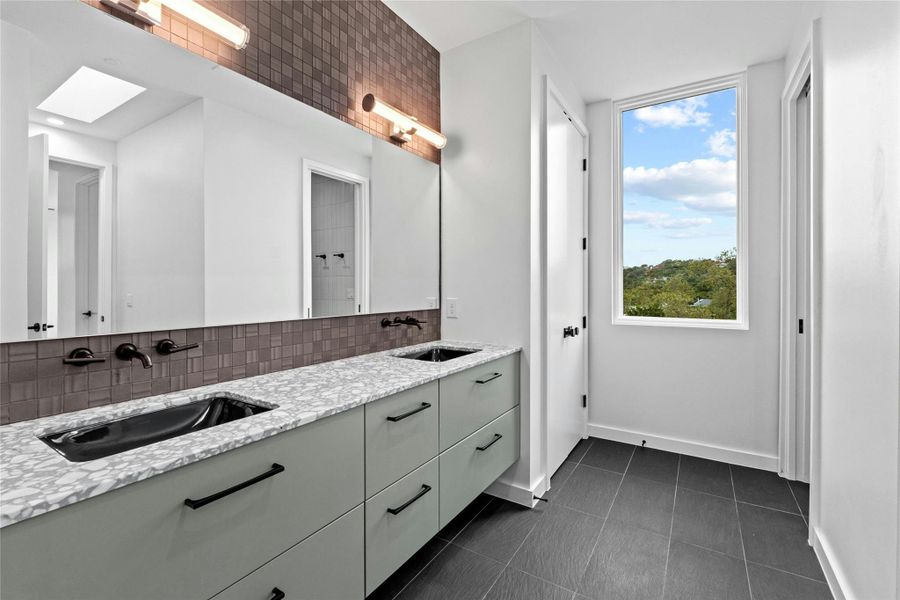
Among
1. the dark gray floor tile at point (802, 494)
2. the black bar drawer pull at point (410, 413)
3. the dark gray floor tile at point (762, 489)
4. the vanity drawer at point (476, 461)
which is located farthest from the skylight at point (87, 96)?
→ the dark gray floor tile at point (802, 494)

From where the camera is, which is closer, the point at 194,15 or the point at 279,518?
the point at 279,518

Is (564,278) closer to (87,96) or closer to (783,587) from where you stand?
(783,587)

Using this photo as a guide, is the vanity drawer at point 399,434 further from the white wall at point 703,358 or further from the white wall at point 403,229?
the white wall at point 703,358

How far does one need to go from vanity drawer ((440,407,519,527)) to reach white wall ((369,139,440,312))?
0.80 meters

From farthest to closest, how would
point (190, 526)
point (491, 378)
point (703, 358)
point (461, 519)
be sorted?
1. point (703, 358)
2. point (461, 519)
3. point (491, 378)
4. point (190, 526)

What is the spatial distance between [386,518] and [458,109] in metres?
2.20

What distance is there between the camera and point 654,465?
109 inches

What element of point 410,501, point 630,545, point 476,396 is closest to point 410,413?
point 410,501

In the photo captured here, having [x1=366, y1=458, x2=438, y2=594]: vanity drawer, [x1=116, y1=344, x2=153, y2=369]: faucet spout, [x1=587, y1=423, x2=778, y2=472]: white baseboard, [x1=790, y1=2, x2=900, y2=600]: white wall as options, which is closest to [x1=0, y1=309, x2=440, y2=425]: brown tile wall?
[x1=116, y1=344, x2=153, y2=369]: faucet spout

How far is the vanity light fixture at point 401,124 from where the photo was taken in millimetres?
1996

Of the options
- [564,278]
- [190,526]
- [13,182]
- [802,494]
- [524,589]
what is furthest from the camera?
[564,278]

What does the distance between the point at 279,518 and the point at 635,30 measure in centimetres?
283

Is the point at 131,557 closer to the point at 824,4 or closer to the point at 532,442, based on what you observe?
the point at 532,442

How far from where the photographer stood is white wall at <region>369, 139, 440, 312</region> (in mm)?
2180
